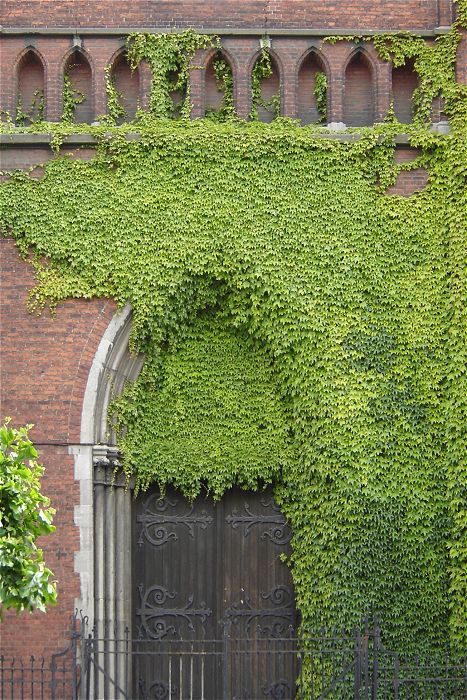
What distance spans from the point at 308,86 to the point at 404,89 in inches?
48.5

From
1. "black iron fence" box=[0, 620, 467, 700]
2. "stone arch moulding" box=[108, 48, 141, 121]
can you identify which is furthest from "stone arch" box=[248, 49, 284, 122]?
"black iron fence" box=[0, 620, 467, 700]

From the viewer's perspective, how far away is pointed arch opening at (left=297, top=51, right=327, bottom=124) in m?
13.3

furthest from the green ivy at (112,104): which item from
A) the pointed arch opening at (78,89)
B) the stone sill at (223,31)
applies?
the stone sill at (223,31)

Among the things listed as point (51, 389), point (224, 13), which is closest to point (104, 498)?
point (51, 389)

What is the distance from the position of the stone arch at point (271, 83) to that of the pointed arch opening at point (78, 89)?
6.78ft

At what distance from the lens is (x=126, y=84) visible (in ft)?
43.7

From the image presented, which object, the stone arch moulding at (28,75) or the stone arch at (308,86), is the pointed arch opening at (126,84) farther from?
the stone arch at (308,86)

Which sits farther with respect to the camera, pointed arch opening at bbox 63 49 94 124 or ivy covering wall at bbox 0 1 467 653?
pointed arch opening at bbox 63 49 94 124

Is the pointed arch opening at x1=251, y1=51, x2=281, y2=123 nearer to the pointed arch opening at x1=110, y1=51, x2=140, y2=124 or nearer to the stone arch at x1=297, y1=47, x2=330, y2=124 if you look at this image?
the stone arch at x1=297, y1=47, x2=330, y2=124

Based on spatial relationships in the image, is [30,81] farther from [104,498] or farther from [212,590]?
[212,590]

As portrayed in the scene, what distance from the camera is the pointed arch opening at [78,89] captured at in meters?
13.1

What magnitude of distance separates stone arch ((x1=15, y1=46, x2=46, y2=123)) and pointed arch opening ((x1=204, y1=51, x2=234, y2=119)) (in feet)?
6.79

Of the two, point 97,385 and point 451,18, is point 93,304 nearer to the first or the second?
point 97,385

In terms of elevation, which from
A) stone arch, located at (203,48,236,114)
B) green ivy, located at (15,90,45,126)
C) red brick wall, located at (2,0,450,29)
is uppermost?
red brick wall, located at (2,0,450,29)
